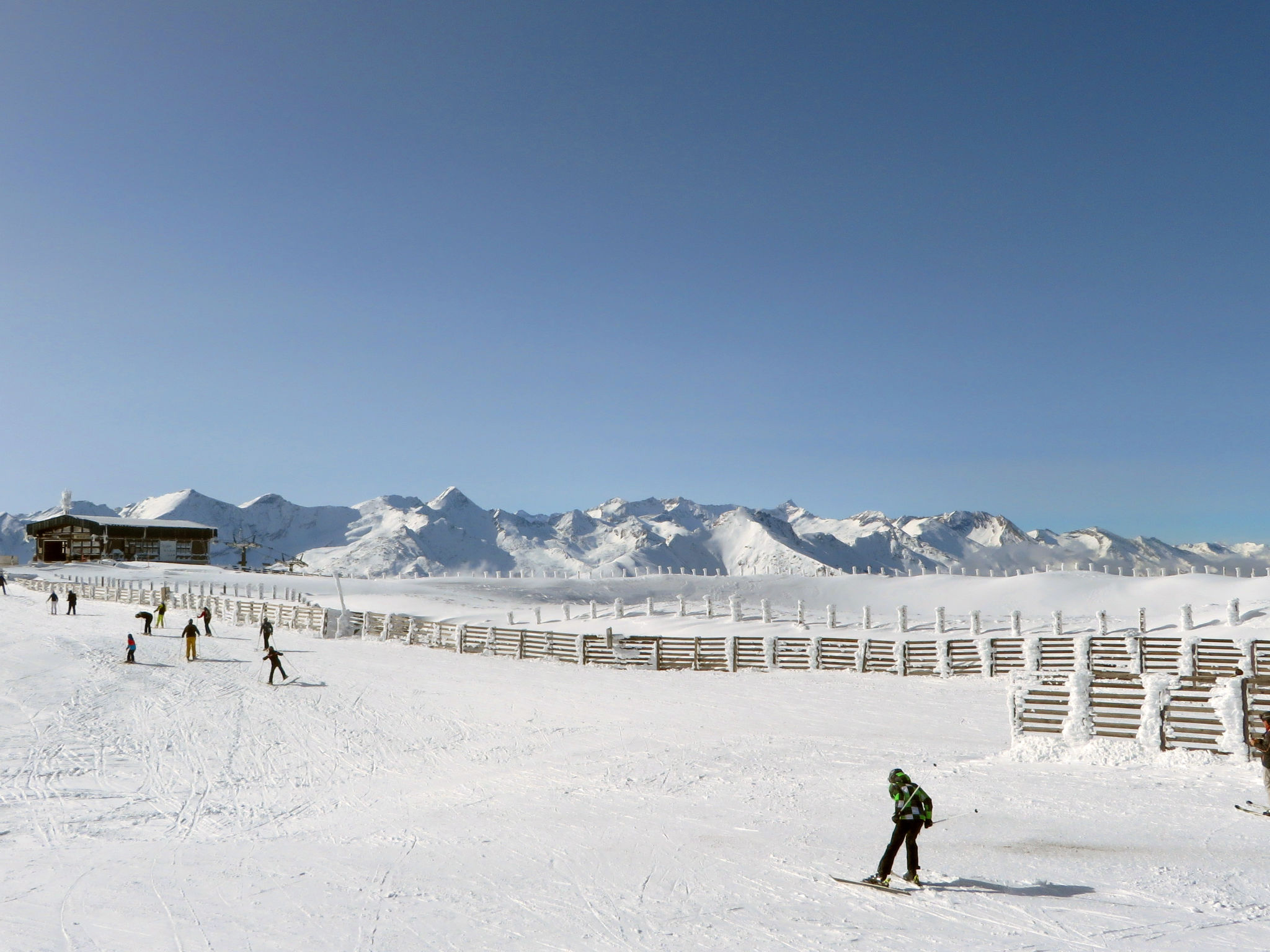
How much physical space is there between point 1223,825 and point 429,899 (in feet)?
36.3

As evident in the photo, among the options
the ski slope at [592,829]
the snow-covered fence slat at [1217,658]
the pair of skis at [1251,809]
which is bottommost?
the ski slope at [592,829]

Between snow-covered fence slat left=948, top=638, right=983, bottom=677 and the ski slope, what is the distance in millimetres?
3455

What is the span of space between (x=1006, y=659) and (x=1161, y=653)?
5.60 m

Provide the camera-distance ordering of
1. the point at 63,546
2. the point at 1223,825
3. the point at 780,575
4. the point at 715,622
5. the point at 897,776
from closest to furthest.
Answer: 1. the point at 897,776
2. the point at 1223,825
3. the point at 715,622
4. the point at 780,575
5. the point at 63,546

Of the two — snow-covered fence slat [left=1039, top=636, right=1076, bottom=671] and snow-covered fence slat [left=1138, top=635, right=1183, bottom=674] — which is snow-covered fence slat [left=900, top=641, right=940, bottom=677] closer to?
snow-covered fence slat [left=1039, top=636, right=1076, bottom=671]

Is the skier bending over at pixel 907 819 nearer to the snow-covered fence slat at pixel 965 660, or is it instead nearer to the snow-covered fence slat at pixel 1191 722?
the snow-covered fence slat at pixel 1191 722

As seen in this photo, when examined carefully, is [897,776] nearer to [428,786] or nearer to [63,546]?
[428,786]

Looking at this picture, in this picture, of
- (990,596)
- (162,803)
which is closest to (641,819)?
(162,803)

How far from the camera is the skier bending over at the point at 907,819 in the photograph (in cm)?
970

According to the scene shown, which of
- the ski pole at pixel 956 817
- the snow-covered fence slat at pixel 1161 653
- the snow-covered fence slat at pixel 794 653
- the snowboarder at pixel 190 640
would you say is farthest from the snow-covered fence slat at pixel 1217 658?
the snowboarder at pixel 190 640

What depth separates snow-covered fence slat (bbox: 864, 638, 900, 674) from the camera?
101 ft

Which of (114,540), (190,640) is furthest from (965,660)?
(114,540)

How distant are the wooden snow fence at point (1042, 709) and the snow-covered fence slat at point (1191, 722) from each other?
5.57ft

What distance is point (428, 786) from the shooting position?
658 inches
